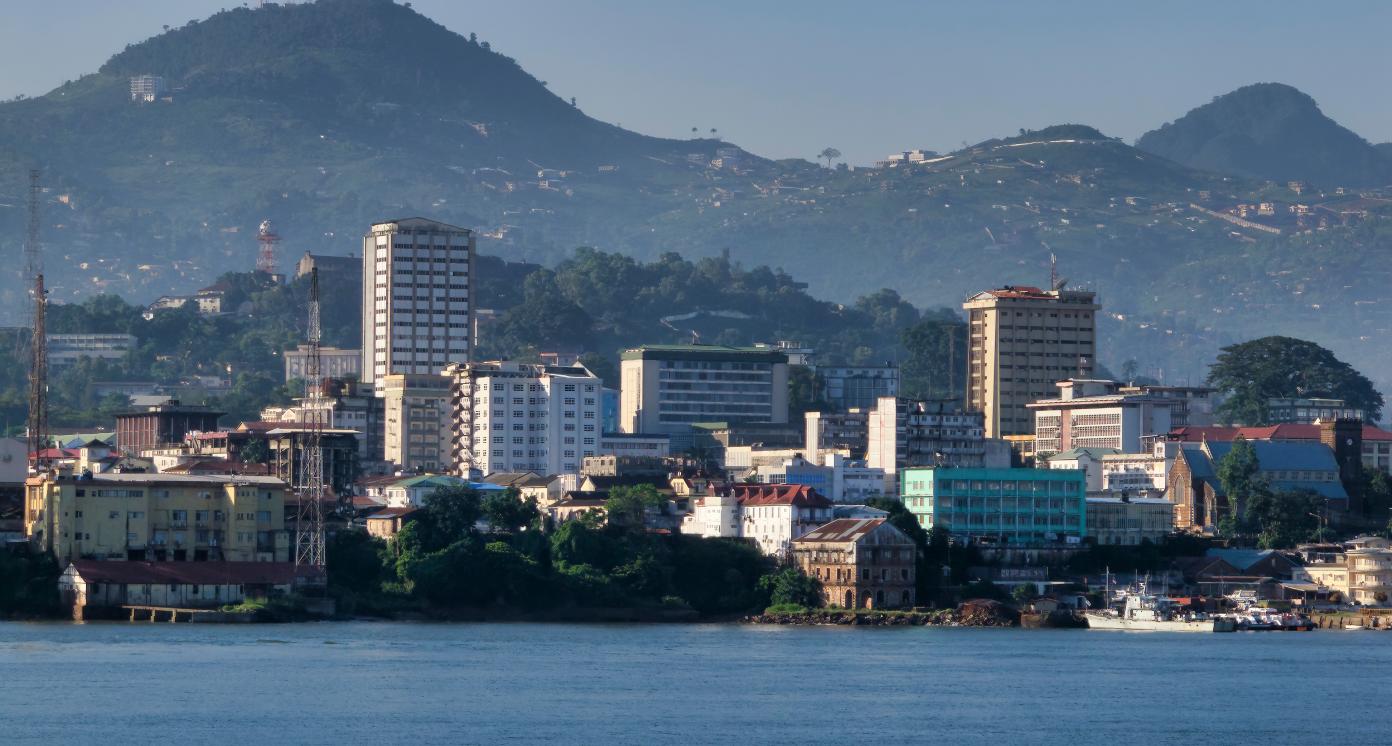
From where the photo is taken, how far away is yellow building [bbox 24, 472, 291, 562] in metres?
113

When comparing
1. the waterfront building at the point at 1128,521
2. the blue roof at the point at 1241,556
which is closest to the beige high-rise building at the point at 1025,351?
the waterfront building at the point at 1128,521

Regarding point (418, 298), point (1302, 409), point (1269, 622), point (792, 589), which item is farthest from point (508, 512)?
point (1302, 409)

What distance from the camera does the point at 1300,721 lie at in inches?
3118

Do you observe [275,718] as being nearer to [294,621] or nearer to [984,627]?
[294,621]

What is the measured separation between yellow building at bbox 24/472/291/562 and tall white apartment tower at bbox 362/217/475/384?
77.6 m

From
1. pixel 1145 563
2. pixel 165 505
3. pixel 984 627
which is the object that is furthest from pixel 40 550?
pixel 1145 563

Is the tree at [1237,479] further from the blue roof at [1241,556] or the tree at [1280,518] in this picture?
the blue roof at [1241,556]

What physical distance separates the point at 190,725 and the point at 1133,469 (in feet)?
288

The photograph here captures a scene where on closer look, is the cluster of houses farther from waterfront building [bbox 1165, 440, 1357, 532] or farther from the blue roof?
the blue roof

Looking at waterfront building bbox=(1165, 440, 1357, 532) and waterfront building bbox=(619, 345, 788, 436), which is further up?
waterfront building bbox=(619, 345, 788, 436)

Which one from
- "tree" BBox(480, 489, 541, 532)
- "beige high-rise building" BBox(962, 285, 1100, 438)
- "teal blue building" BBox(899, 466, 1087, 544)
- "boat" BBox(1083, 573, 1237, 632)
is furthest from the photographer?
"beige high-rise building" BBox(962, 285, 1100, 438)

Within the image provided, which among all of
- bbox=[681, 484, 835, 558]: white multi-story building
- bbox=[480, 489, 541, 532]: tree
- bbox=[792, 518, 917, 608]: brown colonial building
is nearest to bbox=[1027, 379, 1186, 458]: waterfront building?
bbox=[681, 484, 835, 558]: white multi-story building

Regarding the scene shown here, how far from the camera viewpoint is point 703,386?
190375 mm

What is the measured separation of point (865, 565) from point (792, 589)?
10.7 feet
